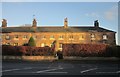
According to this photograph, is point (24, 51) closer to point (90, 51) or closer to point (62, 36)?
point (90, 51)

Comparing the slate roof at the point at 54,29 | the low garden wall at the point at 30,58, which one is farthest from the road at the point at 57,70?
the slate roof at the point at 54,29

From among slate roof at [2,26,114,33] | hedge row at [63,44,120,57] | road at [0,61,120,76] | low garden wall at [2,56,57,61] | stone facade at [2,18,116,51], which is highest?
slate roof at [2,26,114,33]

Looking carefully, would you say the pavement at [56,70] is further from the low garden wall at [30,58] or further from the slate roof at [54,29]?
the slate roof at [54,29]

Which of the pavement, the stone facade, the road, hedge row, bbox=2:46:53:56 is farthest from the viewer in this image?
the stone facade

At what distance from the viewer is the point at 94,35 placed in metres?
64.3

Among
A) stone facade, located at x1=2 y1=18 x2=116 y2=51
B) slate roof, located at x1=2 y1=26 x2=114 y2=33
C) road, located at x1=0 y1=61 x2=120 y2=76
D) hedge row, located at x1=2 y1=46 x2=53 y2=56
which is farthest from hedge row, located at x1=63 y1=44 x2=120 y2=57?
slate roof, located at x1=2 y1=26 x2=114 y2=33

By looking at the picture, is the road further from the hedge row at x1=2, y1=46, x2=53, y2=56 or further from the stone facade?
the stone facade

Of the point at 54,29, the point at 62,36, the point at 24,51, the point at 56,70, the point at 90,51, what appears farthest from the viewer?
the point at 54,29

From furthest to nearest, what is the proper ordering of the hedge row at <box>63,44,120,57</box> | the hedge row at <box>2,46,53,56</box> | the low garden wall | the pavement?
the hedge row at <box>63,44,120,57</box>
the hedge row at <box>2,46,53,56</box>
the low garden wall
the pavement

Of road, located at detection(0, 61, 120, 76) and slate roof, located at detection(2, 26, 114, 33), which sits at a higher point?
slate roof, located at detection(2, 26, 114, 33)

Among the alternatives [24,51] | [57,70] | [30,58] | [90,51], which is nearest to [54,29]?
[90,51]

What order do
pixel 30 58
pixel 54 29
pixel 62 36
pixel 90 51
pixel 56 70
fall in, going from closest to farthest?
pixel 56 70 → pixel 30 58 → pixel 90 51 → pixel 62 36 → pixel 54 29

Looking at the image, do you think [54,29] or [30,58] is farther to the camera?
[54,29]

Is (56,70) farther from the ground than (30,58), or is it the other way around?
(56,70)
